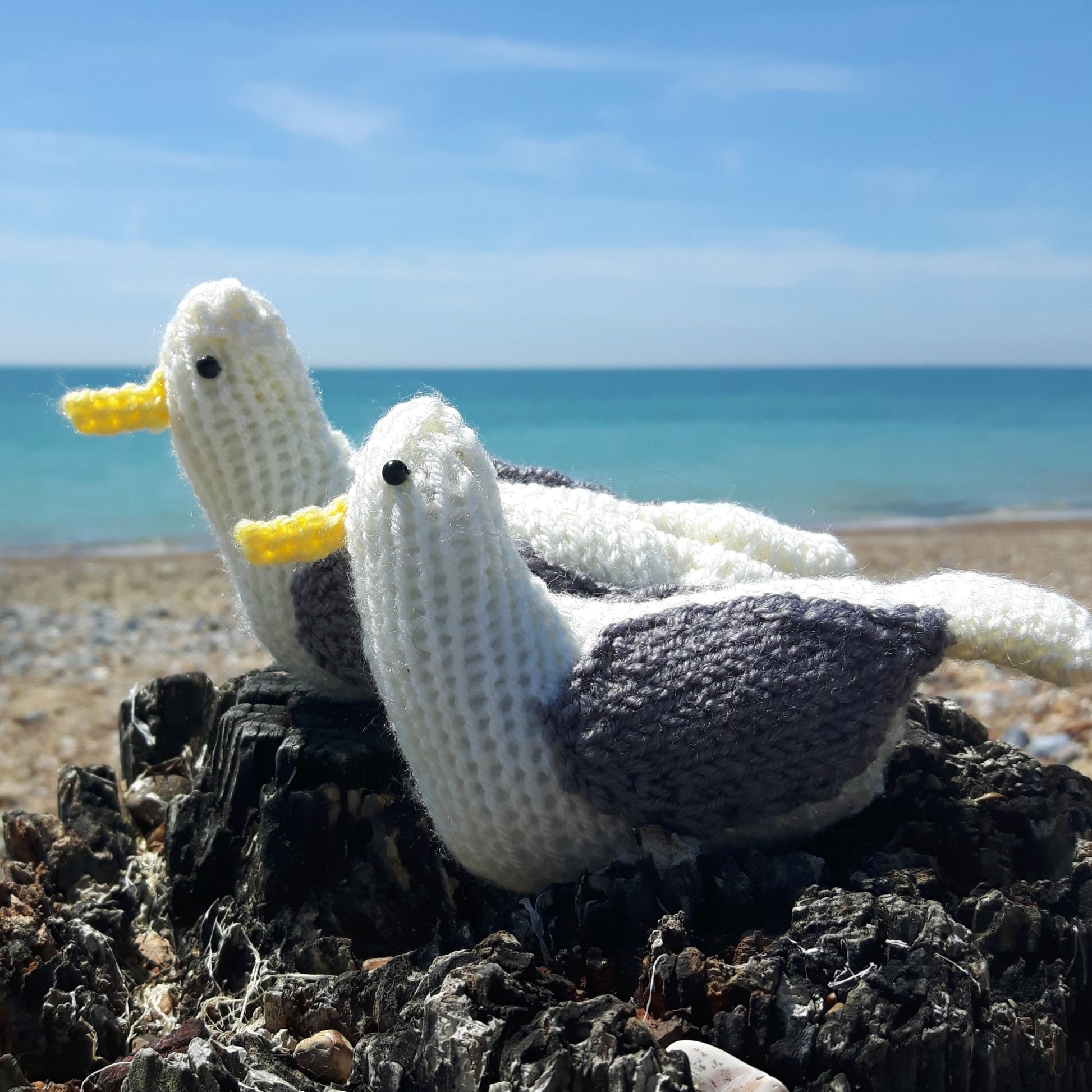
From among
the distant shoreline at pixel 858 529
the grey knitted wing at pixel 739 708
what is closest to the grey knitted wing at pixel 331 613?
the grey knitted wing at pixel 739 708

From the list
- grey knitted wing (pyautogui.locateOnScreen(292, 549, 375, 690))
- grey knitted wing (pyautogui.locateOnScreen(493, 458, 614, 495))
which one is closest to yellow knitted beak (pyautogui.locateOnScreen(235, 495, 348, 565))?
grey knitted wing (pyautogui.locateOnScreen(292, 549, 375, 690))

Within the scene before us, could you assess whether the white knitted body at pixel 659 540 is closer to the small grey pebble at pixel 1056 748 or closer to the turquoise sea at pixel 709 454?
the turquoise sea at pixel 709 454

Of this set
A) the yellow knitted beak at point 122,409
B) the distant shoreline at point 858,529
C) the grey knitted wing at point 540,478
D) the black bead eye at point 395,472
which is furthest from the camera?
the distant shoreline at point 858,529

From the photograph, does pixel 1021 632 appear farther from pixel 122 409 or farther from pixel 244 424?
pixel 122 409

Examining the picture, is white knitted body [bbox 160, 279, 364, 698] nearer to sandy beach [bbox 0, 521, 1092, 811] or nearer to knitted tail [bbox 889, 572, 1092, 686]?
sandy beach [bbox 0, 521, 1092, 811]

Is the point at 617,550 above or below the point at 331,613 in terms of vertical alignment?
above

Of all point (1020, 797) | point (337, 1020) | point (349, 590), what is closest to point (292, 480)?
point (349, 590)

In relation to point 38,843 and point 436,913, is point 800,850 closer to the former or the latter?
point 436,913

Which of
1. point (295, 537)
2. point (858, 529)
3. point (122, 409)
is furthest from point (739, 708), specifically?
point (858, 529)
